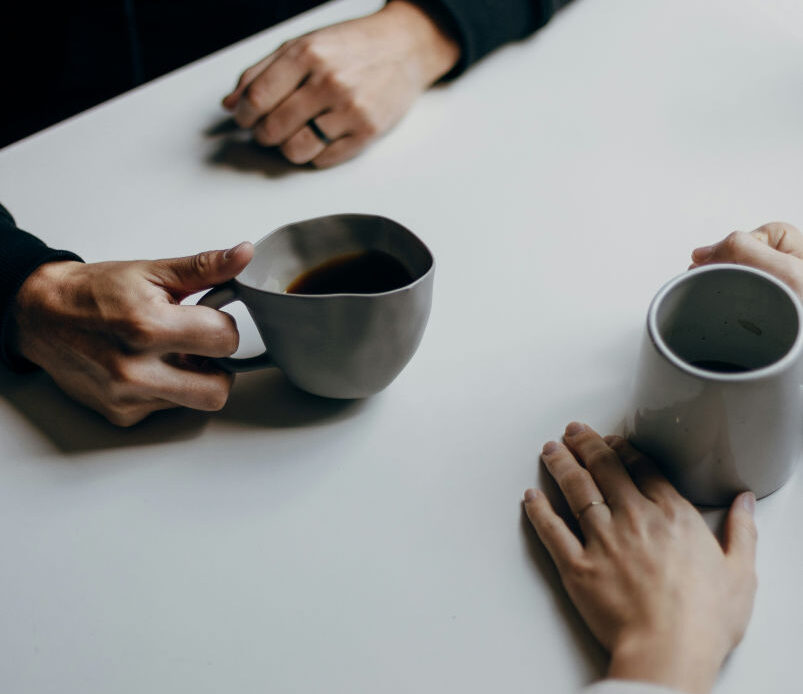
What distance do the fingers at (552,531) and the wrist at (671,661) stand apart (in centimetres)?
7

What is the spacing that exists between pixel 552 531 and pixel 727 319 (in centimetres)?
21

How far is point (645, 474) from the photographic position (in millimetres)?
549

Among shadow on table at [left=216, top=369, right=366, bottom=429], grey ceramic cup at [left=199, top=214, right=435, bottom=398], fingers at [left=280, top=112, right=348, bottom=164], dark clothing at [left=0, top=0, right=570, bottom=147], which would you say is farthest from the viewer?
dark clothing at [left=0, top=0, right=570, bottom=147]

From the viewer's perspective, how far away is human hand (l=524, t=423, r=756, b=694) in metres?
0.46

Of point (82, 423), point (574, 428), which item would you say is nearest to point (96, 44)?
point (82, 423)

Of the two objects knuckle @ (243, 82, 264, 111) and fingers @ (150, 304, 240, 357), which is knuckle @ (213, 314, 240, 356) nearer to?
fingers @ (150, 304, 240, 357)

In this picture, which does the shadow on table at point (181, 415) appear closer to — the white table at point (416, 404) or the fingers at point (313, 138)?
the white table at point (416, 404)

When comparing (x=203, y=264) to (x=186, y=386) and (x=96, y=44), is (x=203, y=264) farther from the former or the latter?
(x=96, y=44)

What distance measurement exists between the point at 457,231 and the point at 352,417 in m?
0.25

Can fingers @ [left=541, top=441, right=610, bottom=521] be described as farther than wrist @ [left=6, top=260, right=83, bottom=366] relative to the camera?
No

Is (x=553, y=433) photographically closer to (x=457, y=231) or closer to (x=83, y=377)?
(x=457, y=231)

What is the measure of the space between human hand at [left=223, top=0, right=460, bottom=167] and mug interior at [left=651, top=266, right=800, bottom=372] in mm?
469

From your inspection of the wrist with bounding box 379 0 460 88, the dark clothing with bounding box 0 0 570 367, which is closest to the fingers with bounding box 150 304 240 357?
the wrist with bounding box 379 0 460 88

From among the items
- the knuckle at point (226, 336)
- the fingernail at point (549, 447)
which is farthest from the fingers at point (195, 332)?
the fingernail at point (549, 447)
